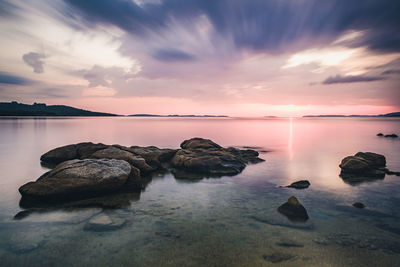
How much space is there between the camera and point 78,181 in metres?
9.62

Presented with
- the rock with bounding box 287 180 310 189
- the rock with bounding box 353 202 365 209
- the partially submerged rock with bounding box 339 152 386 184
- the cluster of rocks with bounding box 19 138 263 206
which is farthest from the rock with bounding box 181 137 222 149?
the rock with bounding box 353 202 365 209

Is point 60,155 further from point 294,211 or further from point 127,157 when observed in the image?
point 294,211

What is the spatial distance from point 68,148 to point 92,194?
10.2m

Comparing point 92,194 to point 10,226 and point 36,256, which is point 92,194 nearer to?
point 10,226

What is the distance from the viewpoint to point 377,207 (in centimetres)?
928

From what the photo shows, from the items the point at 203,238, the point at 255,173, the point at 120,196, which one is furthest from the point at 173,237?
the point at 255,173

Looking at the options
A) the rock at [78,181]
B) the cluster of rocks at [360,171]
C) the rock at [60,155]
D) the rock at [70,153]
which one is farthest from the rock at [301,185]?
the rock at [60,155]

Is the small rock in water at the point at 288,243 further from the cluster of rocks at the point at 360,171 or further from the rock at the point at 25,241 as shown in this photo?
the cluster of rocks at the point at 360,171

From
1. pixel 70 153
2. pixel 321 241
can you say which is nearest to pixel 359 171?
pixel 321 241

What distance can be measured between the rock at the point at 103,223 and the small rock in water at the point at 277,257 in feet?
15.2

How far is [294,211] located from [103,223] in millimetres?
6742

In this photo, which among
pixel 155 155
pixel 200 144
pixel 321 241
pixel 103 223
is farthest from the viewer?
pixel 200 144

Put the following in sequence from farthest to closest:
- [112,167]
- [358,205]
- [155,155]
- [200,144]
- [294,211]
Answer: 1. [200,144]
2. [155,155]
3. [112,167]
4. [358,205]
5. [294,211]

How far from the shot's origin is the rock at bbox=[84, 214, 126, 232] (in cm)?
714
